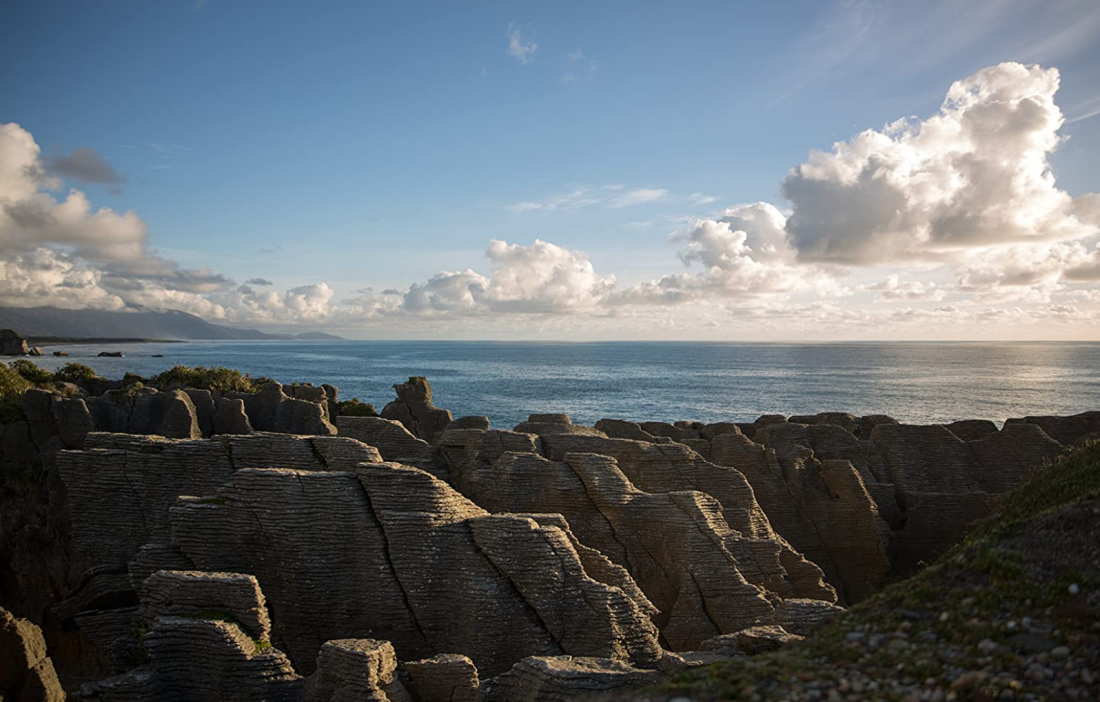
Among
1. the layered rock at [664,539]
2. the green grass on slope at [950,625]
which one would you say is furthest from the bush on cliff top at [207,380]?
the green grass on slope at [950,625]

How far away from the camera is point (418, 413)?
47.3 m

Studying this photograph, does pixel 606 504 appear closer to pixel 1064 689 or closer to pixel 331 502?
pixel 331 502

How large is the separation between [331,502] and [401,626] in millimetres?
3726

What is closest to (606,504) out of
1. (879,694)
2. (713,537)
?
(713,537)

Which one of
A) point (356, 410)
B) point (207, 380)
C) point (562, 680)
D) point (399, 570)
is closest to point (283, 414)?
point (356, 410)

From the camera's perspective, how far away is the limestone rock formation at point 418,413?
152 feet

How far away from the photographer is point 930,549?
101 feet

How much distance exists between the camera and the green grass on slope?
10.1 meters

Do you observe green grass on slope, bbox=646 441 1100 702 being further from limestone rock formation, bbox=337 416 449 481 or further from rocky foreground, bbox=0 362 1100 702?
limestone rock formation, bbox=337 416 449 481

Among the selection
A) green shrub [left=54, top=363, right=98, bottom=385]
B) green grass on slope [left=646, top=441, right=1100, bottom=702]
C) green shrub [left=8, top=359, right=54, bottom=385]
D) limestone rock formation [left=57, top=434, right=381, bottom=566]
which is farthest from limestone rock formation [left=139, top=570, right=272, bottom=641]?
green shrub [left=8, top=359, right=54, bottom=385]

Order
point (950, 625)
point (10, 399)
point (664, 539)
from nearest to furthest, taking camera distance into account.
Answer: point (950, 625) < point (664, 539) < point (10, 399)

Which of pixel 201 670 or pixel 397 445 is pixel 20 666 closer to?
pixel 201 670

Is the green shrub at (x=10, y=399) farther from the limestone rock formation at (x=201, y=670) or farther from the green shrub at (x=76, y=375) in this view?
the limestone rock formation at (x=201, y=670)

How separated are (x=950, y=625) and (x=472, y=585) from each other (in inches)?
415
